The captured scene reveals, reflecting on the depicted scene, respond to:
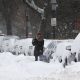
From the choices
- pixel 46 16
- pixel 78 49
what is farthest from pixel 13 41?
pixel 78 49

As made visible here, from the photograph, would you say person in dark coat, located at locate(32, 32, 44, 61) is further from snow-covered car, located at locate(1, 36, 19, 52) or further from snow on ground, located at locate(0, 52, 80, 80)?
snow-covered car, located at locate(1, 36, 19, 52)

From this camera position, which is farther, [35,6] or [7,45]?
[35,6]

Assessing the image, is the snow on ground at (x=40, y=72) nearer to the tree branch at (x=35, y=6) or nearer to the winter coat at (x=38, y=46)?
the winter coat at (x=38, y=46)

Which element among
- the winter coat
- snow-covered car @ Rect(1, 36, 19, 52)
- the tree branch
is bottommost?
snow-covered car @ Rect(1, 36, 19, 52)

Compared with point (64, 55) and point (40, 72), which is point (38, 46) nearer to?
point (64, 55)

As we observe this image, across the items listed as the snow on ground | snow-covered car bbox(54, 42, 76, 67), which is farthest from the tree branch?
the snow on ground

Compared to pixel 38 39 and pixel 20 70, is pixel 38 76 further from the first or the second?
pixel 38 39

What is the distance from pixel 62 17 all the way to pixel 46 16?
7.36 ft

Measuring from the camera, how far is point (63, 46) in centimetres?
1862

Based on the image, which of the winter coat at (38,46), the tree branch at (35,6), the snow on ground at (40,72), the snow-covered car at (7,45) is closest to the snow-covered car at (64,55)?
the winter coat at (38,46)

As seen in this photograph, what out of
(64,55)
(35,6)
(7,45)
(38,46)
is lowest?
(7,45)

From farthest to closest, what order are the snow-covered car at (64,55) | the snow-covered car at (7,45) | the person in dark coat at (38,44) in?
the snow-covered car at (7,45) < the person in dark coat at (38,44) < the snow-covered car at (64,55)

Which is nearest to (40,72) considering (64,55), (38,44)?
(64,55)

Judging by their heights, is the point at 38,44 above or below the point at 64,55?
above
